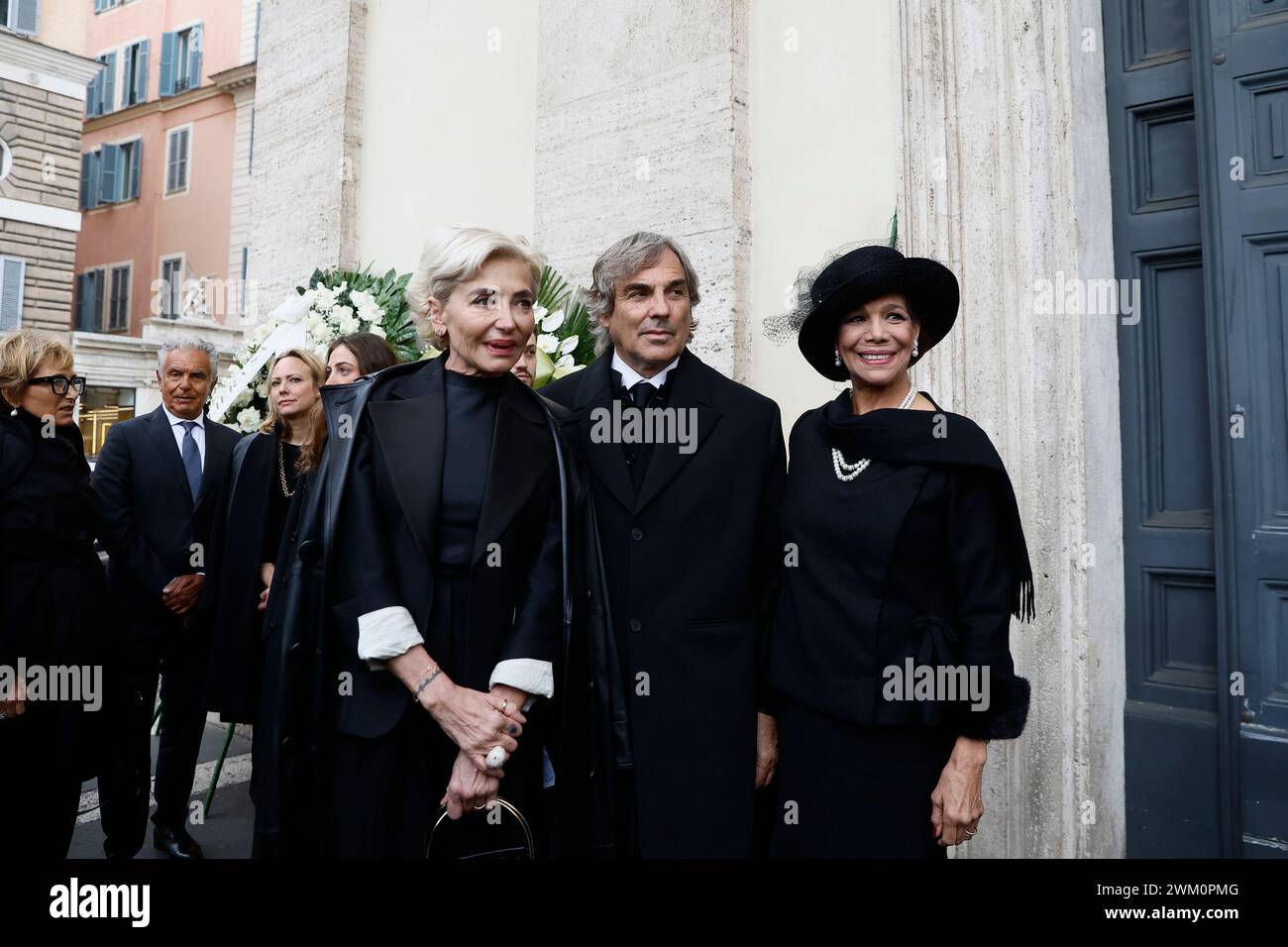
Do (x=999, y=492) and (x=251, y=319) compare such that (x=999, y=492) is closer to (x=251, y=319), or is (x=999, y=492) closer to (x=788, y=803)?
(x=788, y=803)

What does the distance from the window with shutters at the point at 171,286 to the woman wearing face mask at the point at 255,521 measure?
22.6 meters

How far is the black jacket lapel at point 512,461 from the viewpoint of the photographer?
212cm

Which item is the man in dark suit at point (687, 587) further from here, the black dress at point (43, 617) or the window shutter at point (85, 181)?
the window shutter at point (85, 181)

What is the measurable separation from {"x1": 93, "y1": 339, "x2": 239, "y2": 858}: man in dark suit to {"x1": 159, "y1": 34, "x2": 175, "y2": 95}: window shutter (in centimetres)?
2652

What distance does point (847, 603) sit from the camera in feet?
7.14

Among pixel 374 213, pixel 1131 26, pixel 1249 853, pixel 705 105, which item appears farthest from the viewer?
pixel 374 213

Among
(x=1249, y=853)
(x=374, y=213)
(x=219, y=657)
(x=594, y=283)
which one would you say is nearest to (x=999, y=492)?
(x=594, y=283)

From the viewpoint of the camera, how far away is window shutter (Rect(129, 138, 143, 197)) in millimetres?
26328

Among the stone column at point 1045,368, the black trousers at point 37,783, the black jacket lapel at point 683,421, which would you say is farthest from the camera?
the stone column at point 1045,368

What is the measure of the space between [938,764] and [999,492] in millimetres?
637

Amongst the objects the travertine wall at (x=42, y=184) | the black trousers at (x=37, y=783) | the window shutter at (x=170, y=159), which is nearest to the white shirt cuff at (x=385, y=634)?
the black trousers at (x=37, y=783)

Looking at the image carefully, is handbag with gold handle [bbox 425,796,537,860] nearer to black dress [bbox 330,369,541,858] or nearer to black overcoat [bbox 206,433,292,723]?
black dress [bbox 330,369,541,858]

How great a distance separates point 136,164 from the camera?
2639 cm

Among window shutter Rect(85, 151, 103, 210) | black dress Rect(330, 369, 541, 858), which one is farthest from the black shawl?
window shutter Rect(85, 151, 103, 210)
